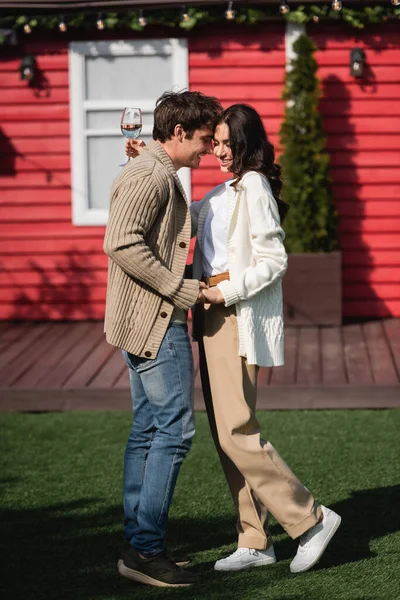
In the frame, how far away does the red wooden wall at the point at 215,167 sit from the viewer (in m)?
9.05

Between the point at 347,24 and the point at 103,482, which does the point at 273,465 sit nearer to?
the point at 103,482

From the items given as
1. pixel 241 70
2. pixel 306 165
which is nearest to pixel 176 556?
pixel 306 165

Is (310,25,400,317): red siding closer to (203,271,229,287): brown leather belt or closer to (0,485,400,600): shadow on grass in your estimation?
(0,485,400,600): shadow on grass

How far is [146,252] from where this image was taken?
3.69 meters

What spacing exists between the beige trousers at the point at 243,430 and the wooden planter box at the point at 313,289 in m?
4.61

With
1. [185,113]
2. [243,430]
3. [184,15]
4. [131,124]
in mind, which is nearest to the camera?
[185,113]

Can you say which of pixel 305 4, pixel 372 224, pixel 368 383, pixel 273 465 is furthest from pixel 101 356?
pixel 273 465

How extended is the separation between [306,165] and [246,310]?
4.95 m

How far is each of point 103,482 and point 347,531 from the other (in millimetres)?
1407

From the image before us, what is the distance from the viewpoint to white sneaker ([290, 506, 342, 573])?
3.94 m

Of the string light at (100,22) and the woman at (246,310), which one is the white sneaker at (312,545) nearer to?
the woman at (246,310)

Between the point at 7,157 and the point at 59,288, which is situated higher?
the point at 7,157

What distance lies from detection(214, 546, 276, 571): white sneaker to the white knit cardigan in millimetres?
743

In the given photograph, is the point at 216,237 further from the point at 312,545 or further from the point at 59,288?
the point at 59,288
